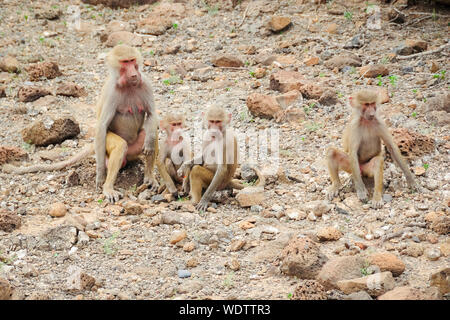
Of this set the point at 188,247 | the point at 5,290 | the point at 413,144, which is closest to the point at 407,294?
the point at 188,247

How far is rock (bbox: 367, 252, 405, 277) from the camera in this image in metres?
5.25

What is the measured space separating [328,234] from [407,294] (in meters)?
1.50

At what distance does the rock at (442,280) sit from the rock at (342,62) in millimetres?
6014

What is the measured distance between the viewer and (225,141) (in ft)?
23.0

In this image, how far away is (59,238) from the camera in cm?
601

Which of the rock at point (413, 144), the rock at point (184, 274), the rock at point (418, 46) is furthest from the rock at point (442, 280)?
the rock at point (418, 46)

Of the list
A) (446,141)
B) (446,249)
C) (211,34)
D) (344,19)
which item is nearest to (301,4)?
(344,19)

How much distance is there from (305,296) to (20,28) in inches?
404

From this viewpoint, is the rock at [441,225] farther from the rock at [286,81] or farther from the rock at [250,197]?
the rock at [286,81]

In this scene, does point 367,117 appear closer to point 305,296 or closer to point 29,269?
point 305,296

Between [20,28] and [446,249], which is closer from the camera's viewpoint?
[446,249]

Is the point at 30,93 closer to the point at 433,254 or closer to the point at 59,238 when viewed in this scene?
the point at 59,238

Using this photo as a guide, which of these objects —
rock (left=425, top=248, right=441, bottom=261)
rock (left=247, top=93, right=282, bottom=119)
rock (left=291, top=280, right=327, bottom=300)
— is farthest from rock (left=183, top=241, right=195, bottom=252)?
rock (left=247, top=93, right=282, bottom=119)

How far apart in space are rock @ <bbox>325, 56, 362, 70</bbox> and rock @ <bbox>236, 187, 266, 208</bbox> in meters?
4.23
